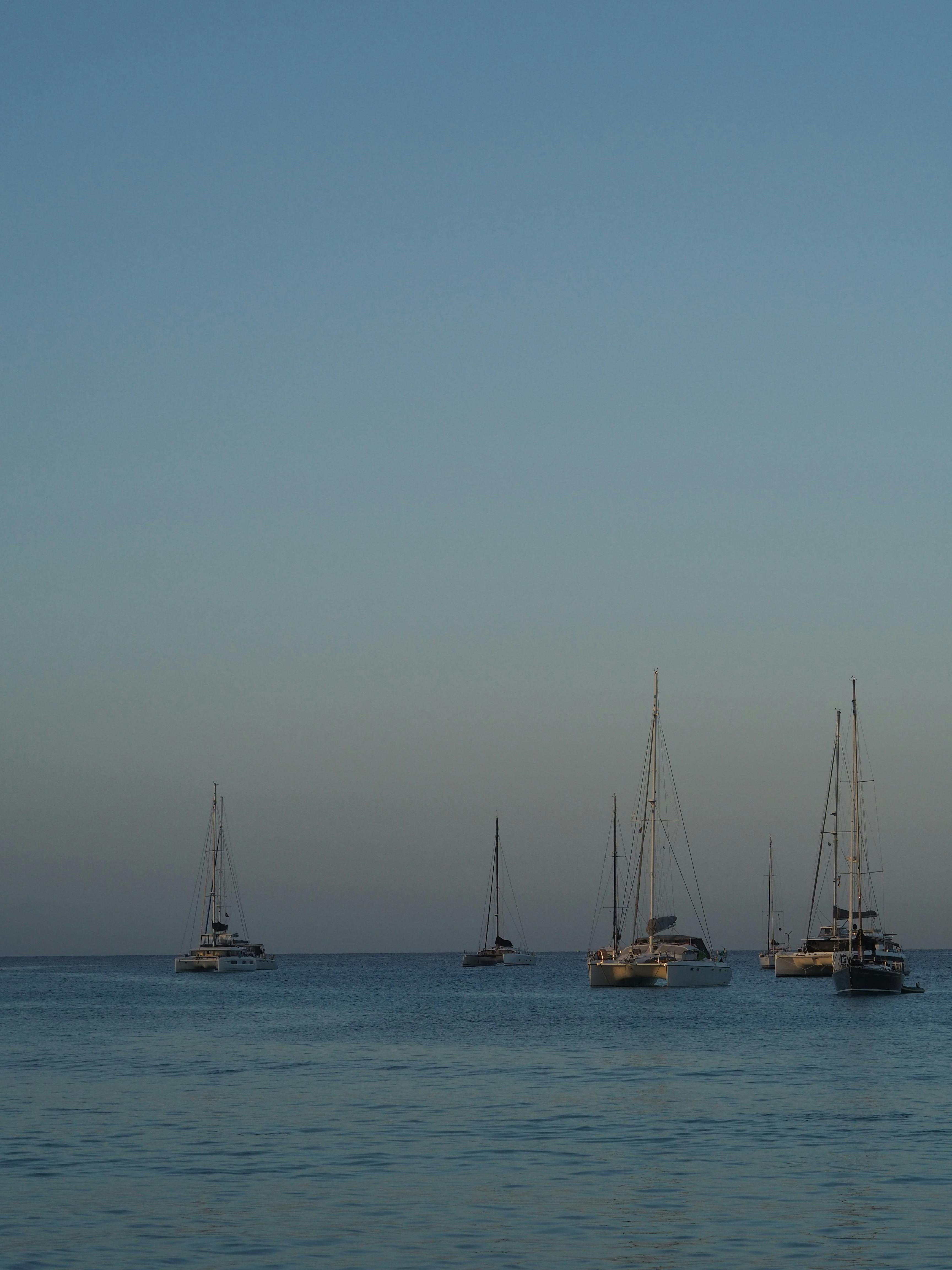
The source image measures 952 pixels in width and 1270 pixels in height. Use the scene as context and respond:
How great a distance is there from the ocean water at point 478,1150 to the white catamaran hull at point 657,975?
3160 cm

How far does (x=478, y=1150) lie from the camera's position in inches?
1225

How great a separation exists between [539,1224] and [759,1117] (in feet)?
46.9

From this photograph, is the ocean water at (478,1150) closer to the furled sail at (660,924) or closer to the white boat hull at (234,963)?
the furled sail at (660,924)

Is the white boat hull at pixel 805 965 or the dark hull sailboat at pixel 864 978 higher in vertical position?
the dark hull sailboat at pixel 864 978

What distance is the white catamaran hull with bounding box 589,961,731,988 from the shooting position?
101m

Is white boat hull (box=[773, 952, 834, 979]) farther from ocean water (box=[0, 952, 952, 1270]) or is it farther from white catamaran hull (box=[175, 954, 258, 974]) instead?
ocean water (box=[0, 952, 952, 1270])

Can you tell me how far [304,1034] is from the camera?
69438mm

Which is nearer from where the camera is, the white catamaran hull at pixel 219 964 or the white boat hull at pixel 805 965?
the white boat hull at pixel 805 965

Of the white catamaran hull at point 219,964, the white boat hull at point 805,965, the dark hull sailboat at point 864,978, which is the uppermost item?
the dark hull sailboat at point 864,978

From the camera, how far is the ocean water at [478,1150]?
2216 centimetres

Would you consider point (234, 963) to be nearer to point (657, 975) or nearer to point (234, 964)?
point (234, 964)

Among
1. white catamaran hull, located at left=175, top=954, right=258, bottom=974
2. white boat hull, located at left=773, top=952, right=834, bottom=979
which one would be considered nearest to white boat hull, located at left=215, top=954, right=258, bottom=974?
white catamaran hull, located at left=175, top=954, right=258, bottom=974

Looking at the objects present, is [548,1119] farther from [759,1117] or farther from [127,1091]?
[127,1091]

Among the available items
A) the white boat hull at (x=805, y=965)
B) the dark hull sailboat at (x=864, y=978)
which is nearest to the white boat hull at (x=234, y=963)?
the white boat hull at (x=805, y=965)
